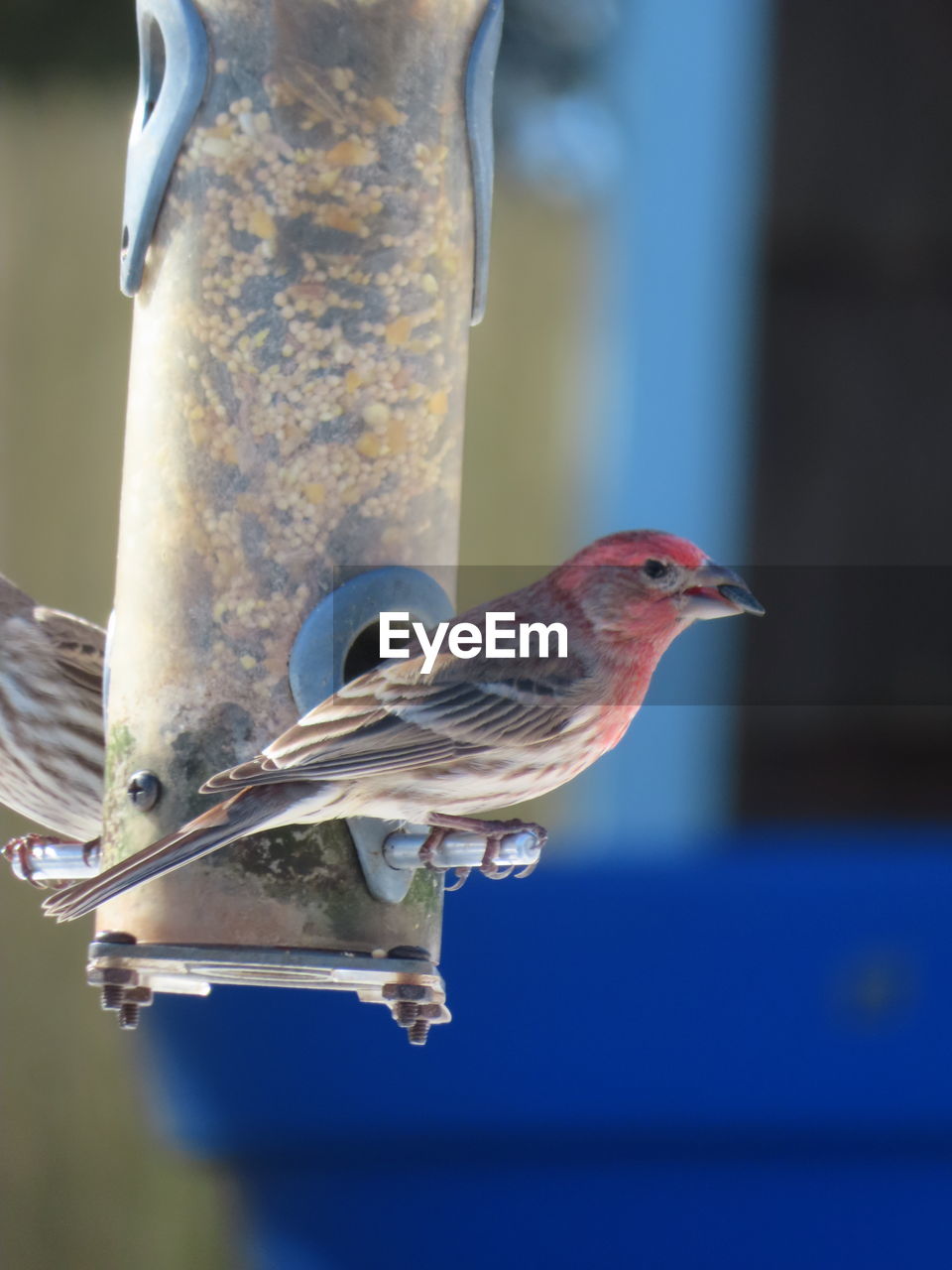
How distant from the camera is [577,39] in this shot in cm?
765

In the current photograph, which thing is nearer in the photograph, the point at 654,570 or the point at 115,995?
the point at 115,995

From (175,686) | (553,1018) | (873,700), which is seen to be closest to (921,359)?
(873,700)

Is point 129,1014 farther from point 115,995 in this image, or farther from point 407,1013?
point 407,1013

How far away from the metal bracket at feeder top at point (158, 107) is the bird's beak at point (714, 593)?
45.0 inches

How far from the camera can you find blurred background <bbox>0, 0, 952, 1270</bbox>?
193 inches

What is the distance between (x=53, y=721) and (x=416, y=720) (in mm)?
1170

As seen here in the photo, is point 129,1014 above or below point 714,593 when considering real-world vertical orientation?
below

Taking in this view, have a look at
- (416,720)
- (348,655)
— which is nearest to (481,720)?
(416,720)

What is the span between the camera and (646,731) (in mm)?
7570

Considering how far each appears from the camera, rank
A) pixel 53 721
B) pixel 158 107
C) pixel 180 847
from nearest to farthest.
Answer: pixel 180 847
pixel 158 107
pixel 53 721

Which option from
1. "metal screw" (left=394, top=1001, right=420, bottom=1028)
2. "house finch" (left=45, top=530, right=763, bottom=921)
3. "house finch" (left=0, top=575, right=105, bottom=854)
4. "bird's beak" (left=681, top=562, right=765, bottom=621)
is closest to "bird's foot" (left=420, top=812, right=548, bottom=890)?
"house finch" (left=45, top=530, right=763, bottom=921)

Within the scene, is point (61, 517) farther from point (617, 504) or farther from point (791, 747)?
point (791, 747)

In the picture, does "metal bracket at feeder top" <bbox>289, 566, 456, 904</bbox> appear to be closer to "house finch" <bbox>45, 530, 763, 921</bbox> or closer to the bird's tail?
"house finch" <bbox>45, 530, 763, 921</bbox>

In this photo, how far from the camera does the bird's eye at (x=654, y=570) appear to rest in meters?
4.03
